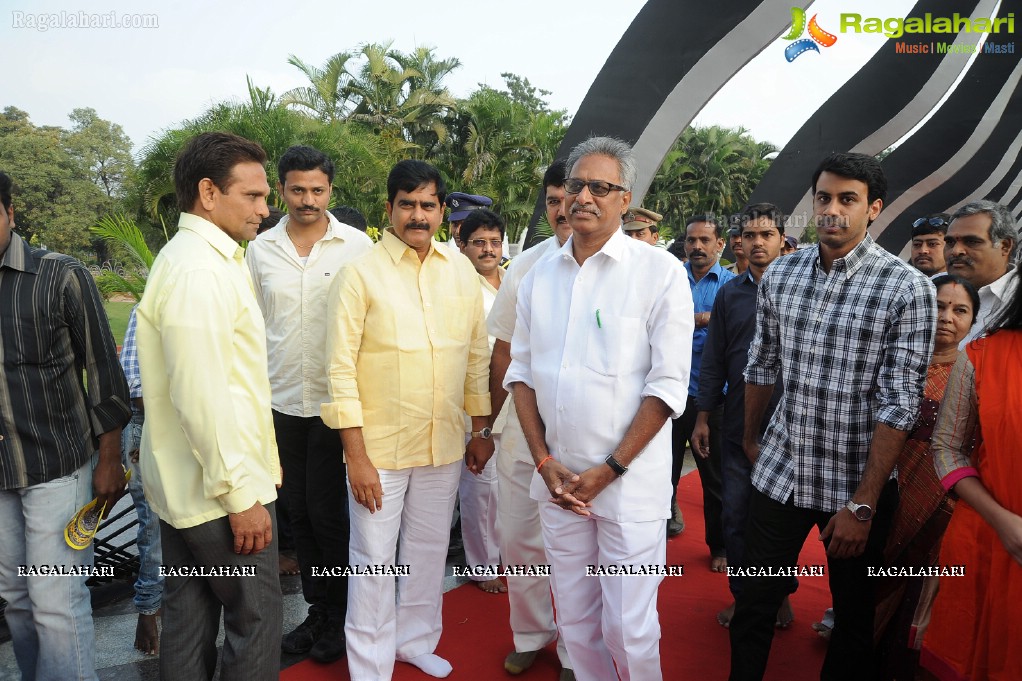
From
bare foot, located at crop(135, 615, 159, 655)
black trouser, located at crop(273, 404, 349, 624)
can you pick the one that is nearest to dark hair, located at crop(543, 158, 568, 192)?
black trouser, located at crop(273, 404, 349, 624)

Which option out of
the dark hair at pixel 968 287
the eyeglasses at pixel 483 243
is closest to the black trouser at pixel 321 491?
the eyeglasses at pixel 483 243

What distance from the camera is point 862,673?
230 centimetres

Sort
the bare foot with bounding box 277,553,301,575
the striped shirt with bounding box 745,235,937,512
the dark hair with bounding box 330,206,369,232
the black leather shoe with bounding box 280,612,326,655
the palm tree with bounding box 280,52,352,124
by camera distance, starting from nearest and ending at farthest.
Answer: the striped shirt with bounding box 745,235,937,512 < the black leather shoe with bounding box 280,612,326,655 < the bare foot with bounding box 277,553,301,575 < the dark hair with bounding box 330,206,369,232 < the palm tree with bounding box 280,52,352,124

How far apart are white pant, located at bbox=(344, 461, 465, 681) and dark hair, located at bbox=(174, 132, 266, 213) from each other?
1.20 m

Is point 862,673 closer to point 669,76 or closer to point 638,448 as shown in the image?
point 638,448

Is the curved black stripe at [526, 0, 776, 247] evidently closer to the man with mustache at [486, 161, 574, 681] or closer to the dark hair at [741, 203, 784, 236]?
the dark hair at [741, 203, 784, 236]

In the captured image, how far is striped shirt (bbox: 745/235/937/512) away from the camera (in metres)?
2.06

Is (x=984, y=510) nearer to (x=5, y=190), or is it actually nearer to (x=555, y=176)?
(x=555, y=176)

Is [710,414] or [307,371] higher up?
[307,371]

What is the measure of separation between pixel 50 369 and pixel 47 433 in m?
0.21

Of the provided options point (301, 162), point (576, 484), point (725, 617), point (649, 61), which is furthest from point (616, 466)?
point (649, 61)

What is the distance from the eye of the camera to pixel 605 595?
2.23 m

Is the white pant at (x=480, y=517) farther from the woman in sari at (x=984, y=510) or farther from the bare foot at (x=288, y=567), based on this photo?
the woman in sari at (x=984, y=510)

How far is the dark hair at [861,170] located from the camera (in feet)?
7.31
